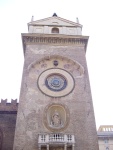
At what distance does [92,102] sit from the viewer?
1845 cm

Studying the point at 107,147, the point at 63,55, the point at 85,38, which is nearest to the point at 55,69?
the point at 63,55

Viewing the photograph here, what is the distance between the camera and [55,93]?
62.2ft

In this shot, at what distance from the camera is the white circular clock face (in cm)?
1909

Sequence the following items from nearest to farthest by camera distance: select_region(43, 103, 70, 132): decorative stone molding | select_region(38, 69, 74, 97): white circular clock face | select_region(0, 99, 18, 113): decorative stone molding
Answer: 1. select_region(43, 103, 70, 132): decorative stone molding
2. select_region(38, 69, 74, 97): white circular clock face
3. select_region(0, 99, 18, 113): decorative stone molding

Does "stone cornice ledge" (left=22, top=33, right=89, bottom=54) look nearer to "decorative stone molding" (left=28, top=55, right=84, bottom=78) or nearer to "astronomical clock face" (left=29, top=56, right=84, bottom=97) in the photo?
"decorative stone molding" (left=28, top=55, right=84, bottom=78)

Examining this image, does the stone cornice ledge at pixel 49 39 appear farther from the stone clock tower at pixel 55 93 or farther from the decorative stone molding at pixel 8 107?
the decorative stone molding at pixel 8 107

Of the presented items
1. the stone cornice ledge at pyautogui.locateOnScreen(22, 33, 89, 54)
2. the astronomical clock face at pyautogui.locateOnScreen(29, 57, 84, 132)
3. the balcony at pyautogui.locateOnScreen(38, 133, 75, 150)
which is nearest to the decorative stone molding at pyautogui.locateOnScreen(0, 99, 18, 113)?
the astronomical clock face at pyautogui.locateOnScreen(29, 57, 84, 132)

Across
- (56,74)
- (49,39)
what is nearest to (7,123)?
(56,74)

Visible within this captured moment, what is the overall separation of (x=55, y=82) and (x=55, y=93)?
4.63 feet

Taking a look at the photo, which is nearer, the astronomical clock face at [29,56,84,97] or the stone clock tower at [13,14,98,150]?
the stone clock tower at [13,14,98,150]

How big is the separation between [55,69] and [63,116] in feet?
16.4

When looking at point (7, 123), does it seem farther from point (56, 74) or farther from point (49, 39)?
point (49, 39)

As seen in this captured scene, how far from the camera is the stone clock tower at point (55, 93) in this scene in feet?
53.1

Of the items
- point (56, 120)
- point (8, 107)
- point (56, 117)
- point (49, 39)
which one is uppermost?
point (49, 39)
